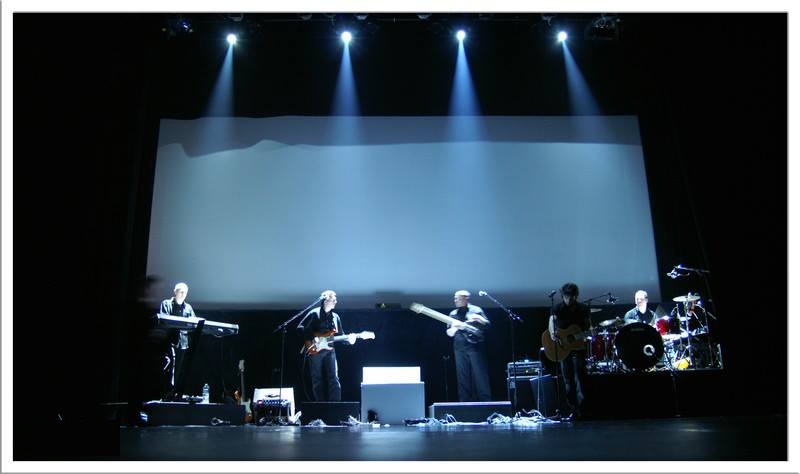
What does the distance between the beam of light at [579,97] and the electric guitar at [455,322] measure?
3114 mm

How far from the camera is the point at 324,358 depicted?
299 inches

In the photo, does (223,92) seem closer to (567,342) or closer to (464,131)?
(464,131)

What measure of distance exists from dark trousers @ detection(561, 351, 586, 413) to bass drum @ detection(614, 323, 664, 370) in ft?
2.32

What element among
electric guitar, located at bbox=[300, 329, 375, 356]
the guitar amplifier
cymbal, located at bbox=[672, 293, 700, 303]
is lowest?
the guitar amplifier

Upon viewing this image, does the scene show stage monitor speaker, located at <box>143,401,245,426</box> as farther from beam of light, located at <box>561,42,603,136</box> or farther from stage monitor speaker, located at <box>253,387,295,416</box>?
beam of light, located at <box>561,42,603,136</box>

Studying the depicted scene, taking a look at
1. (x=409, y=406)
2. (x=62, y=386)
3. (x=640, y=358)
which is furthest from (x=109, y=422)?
(x=640, y=358)

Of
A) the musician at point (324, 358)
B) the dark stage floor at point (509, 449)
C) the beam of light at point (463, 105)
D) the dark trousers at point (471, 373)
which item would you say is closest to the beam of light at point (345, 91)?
the beam of light at point (463, 105)

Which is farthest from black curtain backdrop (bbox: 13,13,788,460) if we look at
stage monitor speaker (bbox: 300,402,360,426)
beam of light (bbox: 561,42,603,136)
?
stage monitor speaker (bbox: 300,402,360,426)

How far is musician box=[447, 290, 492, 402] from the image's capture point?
7613mm

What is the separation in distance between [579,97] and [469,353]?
3.82m

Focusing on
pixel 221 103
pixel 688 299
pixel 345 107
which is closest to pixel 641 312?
pixel 688 299

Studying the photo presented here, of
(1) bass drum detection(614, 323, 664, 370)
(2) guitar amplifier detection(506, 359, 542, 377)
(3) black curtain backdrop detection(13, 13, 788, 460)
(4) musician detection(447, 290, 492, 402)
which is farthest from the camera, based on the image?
(4) musician detection(447, 290, 492, 402)

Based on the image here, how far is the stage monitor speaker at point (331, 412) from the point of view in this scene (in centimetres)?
660

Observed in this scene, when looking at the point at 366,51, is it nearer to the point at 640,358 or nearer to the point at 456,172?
the point at 456,172
